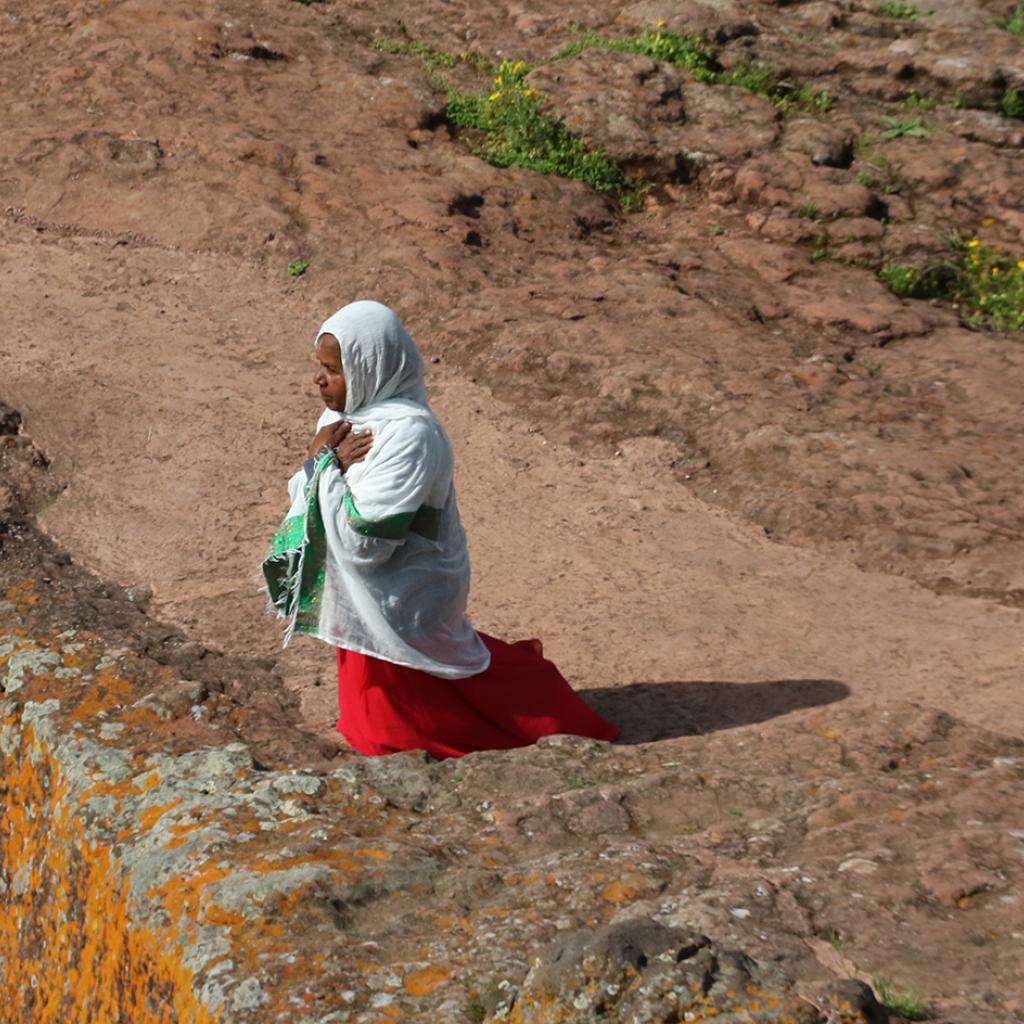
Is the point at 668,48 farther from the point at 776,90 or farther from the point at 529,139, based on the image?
the point at 529,139

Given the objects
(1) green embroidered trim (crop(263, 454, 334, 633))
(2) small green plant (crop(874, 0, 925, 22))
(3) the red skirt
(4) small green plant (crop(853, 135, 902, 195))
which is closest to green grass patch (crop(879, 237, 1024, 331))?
(4) small green plant (crop(853, 135, 902, 195))

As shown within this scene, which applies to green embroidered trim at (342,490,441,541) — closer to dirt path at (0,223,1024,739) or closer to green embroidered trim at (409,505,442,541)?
green embroidered trim at (409,505,442,541)

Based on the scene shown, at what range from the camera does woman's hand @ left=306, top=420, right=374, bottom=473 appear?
13.4 feet

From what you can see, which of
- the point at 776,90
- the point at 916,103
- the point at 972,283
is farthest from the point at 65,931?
the point at 916,103

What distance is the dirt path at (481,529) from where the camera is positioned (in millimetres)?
4699

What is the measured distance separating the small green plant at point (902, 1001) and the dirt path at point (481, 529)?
6.08ft

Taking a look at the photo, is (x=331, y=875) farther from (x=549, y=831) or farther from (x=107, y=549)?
(x=107, y=549)

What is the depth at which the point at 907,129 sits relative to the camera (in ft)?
29.4

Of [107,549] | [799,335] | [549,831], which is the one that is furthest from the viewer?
[799,335]

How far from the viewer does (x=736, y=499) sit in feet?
19.5

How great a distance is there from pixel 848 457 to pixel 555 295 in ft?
6.16

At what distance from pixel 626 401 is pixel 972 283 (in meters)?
2.47

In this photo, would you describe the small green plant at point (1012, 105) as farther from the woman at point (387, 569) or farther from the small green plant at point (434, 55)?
the woman at point (387, 569)

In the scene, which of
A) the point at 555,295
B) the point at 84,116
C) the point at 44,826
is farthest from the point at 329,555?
the point at 84,116
